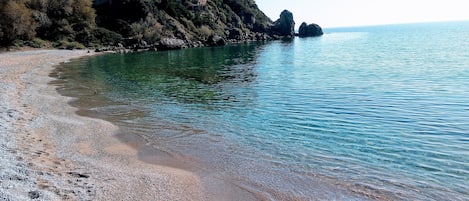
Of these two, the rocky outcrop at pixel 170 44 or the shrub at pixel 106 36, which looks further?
the shrub at pixel 106 36

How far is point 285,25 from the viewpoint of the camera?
566ft

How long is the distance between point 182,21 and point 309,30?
8465 cm

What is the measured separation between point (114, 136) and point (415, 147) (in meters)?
13.4

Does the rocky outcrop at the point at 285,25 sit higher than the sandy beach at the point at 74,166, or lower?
higher

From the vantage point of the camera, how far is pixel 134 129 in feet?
61.4

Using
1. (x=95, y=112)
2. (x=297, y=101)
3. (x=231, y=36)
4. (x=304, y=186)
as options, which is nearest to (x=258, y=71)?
(x=297, y=101)

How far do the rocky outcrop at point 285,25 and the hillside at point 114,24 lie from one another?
73.7 ft

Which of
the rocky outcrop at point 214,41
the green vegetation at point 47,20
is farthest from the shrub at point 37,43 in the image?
the rocky outcrop at point 214,41

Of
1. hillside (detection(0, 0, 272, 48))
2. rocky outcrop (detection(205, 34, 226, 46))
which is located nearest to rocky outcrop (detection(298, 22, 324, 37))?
hillside (detection(0, 0, 272, 48))

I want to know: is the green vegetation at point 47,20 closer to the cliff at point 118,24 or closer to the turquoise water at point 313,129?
the cliff at point 118,24

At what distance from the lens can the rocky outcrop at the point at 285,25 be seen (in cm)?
17038

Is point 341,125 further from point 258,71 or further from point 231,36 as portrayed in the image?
point 231,36

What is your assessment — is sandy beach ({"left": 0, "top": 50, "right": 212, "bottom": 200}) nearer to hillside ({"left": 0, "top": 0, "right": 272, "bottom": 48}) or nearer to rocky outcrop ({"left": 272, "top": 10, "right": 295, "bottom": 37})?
hillside ({"left": 0, "top": 0, "right": 272, "bottom": 48})

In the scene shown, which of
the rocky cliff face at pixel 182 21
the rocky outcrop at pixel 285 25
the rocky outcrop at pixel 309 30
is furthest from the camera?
the rocky outcrop at pixel 309 30
